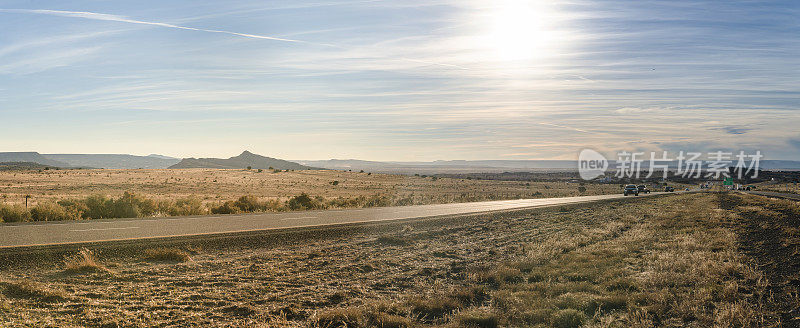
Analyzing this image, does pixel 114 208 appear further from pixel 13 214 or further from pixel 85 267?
pixel 85 267

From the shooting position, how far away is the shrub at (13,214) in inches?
735

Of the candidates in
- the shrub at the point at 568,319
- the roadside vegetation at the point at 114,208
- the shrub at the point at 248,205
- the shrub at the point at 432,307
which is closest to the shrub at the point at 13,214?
the roadside vegetation at the point at 114,208

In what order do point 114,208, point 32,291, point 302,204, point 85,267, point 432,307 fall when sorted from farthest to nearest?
point 302,204 → point 114,208 → point 85,267 → point 432,307 → point 32,291

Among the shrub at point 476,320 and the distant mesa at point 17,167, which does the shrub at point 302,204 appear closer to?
the shrub at point 476,320

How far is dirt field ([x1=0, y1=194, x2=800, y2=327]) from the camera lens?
24.7 ft

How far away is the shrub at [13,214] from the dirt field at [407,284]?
1028 cm

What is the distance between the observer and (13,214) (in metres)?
18.8

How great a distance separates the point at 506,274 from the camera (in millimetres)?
10852

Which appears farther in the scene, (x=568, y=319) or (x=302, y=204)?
(x=302, y=204)

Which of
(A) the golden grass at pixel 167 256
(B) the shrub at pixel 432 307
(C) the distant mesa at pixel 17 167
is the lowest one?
(C) the distant mesa at pixel 17 167

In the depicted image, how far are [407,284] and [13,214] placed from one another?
56.4 ft

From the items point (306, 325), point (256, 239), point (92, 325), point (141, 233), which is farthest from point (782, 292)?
point (141, 233)

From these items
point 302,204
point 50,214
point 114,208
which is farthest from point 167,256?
point 302,204

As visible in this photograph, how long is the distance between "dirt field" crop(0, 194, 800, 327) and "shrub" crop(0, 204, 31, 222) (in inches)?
405
